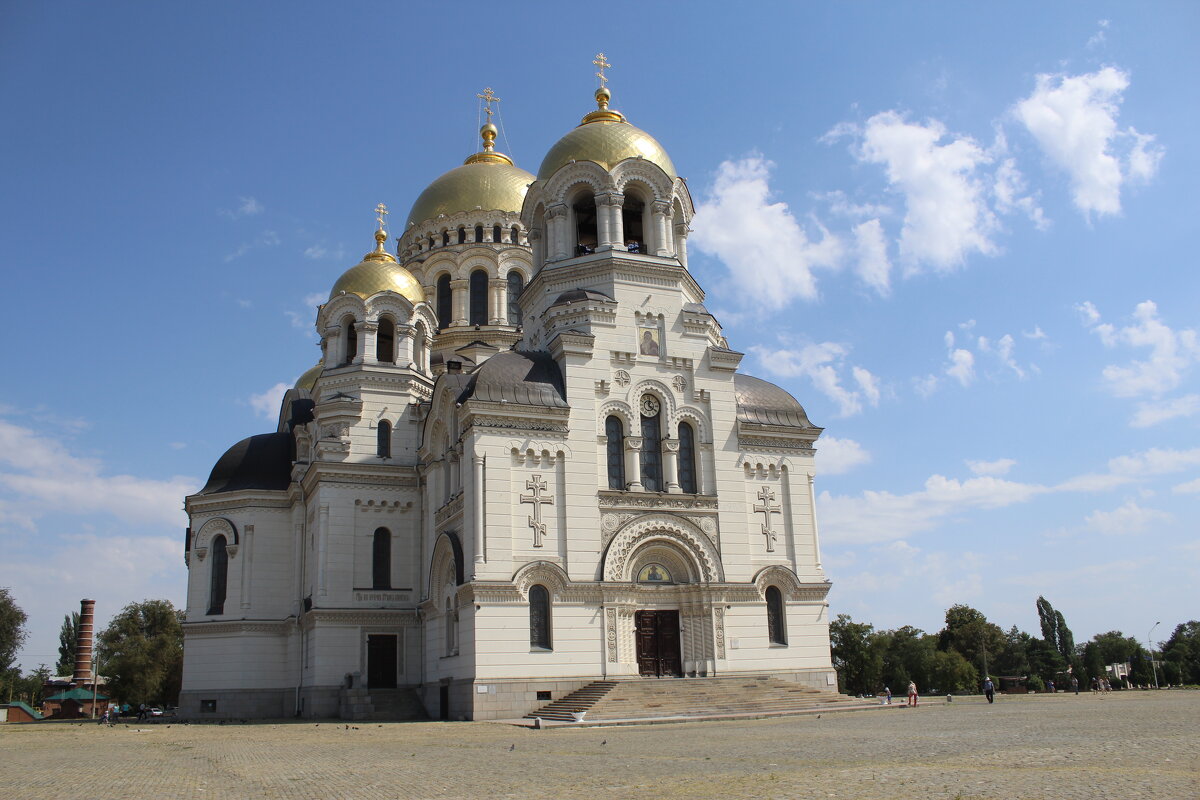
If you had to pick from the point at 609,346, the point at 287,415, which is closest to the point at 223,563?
the point at 287,415

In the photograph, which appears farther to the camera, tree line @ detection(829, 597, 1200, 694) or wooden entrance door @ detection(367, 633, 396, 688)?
tree line @ detection(829, 597, 1200, 694)

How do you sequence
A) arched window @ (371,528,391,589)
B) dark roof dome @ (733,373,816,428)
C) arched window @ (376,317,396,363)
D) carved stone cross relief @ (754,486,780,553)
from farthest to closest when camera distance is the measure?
arched window @ (376,317,396,363)
arched window @ (371,528,391,589)
dark roof dome @ (733,373,816,428)
carved stone cross relief @ (754,486,780,553)

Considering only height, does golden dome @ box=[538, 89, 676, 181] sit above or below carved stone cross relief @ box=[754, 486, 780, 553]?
above

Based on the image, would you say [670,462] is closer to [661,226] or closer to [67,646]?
[661,226]

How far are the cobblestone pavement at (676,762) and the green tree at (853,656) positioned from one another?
94.6 ft

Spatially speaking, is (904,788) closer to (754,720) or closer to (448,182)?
(754,720)

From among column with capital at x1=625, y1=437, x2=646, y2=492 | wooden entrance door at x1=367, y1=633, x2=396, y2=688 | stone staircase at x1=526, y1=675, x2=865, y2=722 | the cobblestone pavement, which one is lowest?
the cobblestone pavement

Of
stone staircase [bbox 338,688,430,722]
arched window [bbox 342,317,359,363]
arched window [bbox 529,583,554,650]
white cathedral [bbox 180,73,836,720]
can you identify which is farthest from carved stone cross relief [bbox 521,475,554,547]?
arched window [bbox 342,317,359,363]

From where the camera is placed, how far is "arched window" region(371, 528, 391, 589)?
34781 mm

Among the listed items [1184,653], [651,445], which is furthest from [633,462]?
[1184,653]

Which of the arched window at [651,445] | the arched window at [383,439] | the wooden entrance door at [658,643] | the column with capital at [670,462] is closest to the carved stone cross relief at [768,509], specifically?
the column with capital at [670,462]

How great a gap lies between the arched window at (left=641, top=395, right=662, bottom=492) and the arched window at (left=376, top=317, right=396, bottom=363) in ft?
38.1

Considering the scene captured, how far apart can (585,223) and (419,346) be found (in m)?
8.12

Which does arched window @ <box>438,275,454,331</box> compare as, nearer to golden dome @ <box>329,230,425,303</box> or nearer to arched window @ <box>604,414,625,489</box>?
golden dome @ <box>329,230,425,303</box>
